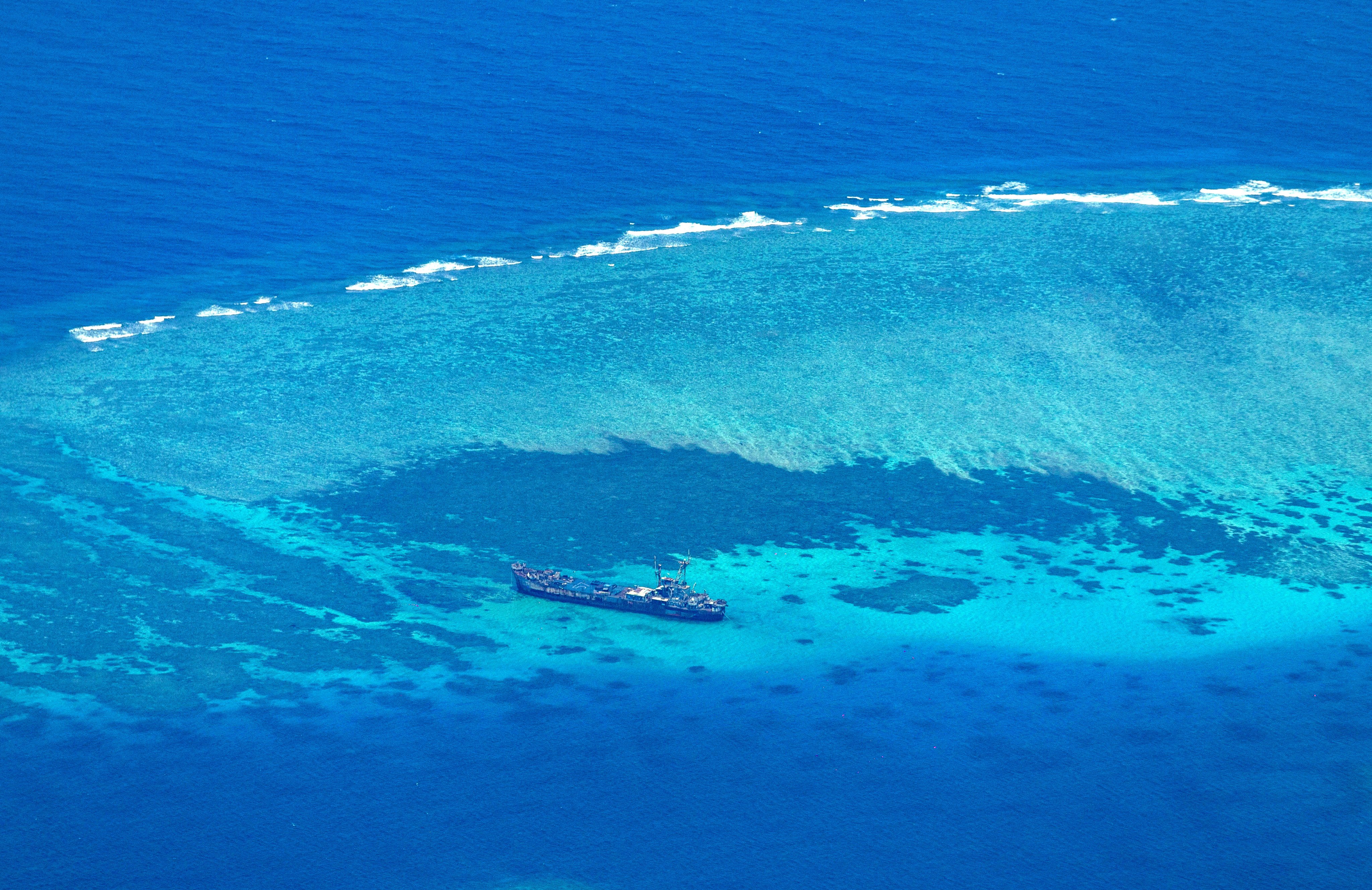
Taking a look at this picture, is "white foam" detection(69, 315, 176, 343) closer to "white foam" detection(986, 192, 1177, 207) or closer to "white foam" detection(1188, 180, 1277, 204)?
"white foam" detection(986, 192, 1177, 207)

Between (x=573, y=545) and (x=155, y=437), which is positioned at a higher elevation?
(x=155, y=437)

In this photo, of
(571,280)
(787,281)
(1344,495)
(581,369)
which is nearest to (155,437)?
(581,369)

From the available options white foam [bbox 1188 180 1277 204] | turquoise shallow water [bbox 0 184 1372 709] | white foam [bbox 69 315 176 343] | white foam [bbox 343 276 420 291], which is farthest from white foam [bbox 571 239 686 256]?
white foam [bbox 1188 180 1277 204]

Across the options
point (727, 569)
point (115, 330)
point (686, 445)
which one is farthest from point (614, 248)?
point (727, 569)

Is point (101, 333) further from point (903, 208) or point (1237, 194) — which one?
point (1237, 194)

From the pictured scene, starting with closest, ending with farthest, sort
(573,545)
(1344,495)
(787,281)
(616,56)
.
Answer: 1. (573,545)
2. (1344,495)
3. (787,281)
4. (616,56)

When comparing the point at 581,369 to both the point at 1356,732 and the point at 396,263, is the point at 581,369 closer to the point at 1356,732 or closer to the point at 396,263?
the point at 396,263

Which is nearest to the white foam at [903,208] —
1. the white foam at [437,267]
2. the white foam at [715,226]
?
the white foam at [715,226]
